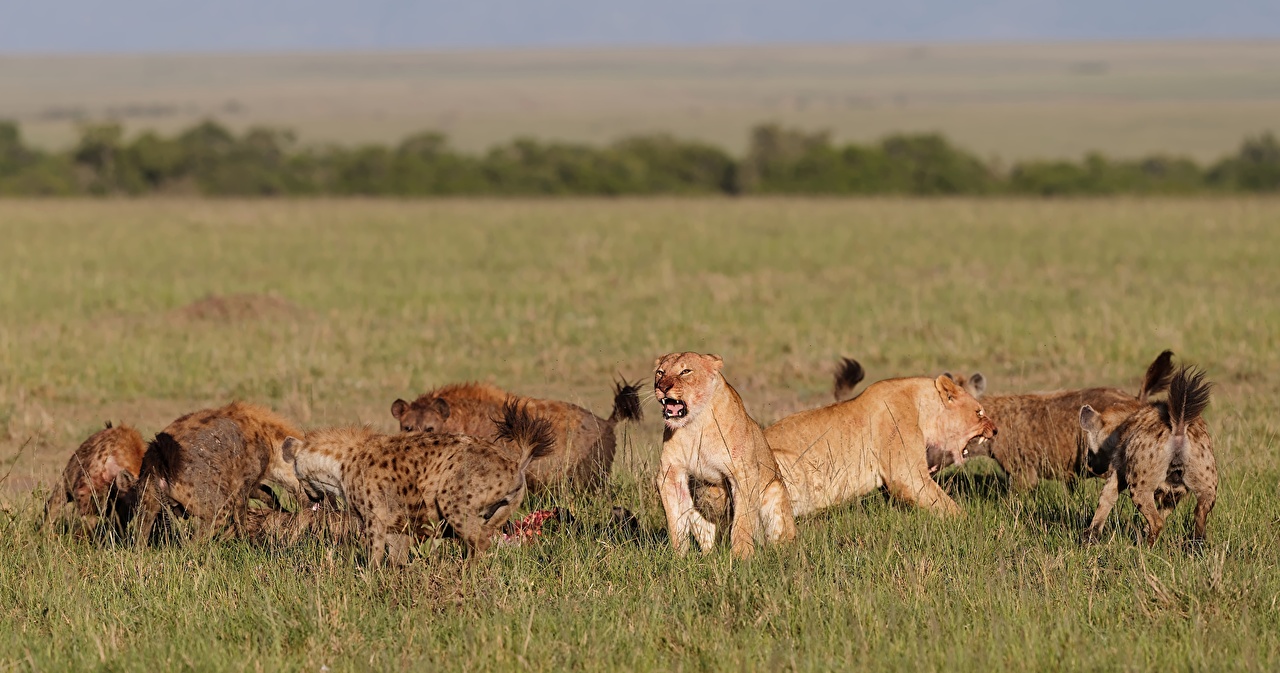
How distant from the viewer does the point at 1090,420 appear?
7.18 metres

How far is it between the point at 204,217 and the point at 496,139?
219 feet

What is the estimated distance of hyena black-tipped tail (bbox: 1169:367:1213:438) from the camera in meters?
6.38

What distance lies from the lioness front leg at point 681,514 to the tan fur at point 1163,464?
1.64 meters

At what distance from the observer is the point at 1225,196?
132 ft

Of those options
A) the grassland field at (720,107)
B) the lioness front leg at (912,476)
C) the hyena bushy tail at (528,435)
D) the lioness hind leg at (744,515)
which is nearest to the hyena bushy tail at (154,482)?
the hyena bushy tail at (528,435)

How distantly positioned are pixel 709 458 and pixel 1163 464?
1893 mm

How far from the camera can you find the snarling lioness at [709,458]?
6152 millimetres

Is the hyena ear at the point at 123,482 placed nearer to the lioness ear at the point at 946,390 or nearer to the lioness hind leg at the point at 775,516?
the lioness hind leg at the point at 775,516

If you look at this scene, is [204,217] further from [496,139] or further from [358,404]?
[496,139]

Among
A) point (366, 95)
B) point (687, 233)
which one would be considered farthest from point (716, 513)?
point (366, 95)

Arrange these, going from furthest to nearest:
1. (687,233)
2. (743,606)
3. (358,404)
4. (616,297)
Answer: (687,233)
(616,297)
(358,404)
(743,606)

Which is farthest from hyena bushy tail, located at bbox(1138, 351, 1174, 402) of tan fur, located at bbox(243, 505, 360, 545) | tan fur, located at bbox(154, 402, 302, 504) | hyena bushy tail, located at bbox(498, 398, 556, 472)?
tan fur, located at bbox(154, 402, 302, 504)

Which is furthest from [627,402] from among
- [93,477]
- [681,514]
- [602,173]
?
[602,173]

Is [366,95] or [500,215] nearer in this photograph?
[500,215]
